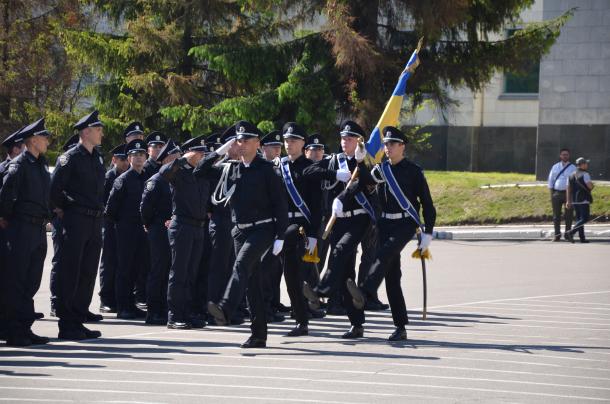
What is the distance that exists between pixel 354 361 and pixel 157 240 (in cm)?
355

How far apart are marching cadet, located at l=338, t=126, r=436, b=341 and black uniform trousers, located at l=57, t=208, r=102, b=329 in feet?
8.40

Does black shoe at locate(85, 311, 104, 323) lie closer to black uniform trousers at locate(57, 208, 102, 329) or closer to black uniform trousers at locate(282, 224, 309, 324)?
black uniform trousers at locate(57, 208, 102, 329)

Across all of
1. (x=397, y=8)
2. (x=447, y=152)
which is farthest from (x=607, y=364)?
(x=447, y=152)

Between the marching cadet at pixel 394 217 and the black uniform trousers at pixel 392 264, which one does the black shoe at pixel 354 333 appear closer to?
the marching cadet at pixel 394 217

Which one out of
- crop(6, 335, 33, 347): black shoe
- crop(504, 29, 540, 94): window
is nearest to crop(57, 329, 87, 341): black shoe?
crop(6, 335, 33, 347): black shoe

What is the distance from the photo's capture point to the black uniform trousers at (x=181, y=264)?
11.8 meters

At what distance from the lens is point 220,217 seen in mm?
12555

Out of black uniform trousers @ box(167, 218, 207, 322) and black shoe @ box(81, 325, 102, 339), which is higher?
black uniform trousers @ box(167, 218, 207, 322)

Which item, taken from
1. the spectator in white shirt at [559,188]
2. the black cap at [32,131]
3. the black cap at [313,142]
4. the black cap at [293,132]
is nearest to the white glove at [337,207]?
the black cap at [293,132]

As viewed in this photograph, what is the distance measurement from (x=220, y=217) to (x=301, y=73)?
580 inches

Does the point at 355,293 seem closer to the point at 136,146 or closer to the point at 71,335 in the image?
the point at 71,335

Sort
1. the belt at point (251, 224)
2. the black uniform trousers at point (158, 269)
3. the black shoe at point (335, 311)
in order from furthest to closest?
the black shoe at point (335, 311), the black uniform trousers at point (158, 269), the belt at point (251, 224)

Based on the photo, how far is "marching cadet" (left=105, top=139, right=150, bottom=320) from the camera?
43.4 feet

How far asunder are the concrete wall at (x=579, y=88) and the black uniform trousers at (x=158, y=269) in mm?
21498
